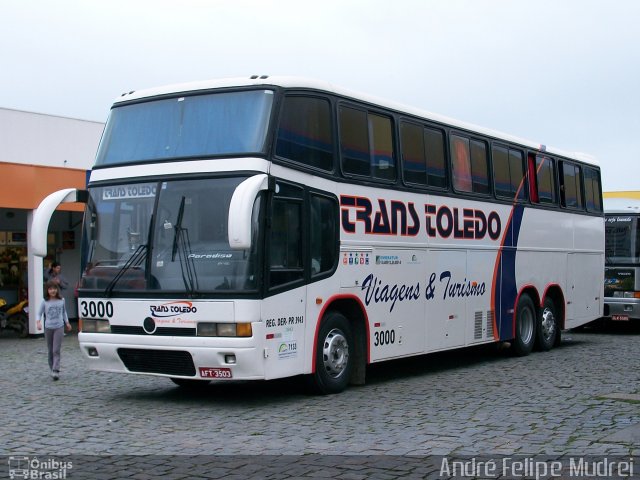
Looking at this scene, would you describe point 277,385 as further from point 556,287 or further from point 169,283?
point 556,287

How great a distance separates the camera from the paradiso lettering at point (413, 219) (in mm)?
12211

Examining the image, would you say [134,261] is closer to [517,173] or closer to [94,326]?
[94,326]

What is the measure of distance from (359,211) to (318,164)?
1089 mm

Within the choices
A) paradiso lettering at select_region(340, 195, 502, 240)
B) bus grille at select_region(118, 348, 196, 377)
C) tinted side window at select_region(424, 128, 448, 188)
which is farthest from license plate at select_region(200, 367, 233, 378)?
tinted side window at select_region(424, 128, 448, 188)

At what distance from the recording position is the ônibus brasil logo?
10438 mm

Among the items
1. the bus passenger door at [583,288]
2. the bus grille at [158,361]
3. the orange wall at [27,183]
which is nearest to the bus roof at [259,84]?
the bus grille at [158,361]

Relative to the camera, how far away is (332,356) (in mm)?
11711

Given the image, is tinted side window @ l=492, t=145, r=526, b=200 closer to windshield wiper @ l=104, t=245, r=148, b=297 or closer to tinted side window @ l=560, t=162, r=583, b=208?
tinted side window @ l=560, t=162, r=583, b=208

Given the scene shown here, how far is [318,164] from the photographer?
11.6 m

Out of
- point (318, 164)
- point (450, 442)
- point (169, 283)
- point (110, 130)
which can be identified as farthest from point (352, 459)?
point (110, 130)

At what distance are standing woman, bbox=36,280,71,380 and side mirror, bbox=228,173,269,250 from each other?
5499mm

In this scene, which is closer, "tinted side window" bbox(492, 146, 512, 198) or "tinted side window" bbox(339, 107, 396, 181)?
"tinted side window" bbox(339, 107, 396, 181)

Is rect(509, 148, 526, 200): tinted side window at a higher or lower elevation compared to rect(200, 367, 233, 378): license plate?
higher

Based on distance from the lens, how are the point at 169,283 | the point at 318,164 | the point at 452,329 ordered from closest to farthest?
the point at 169,283, the point at 318,164, the point at 452,329
